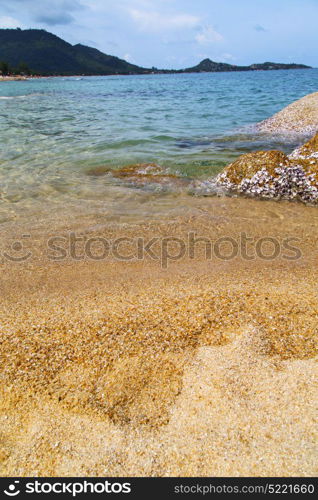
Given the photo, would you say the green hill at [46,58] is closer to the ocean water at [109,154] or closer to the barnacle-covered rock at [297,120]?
the ocean water at [109,154]

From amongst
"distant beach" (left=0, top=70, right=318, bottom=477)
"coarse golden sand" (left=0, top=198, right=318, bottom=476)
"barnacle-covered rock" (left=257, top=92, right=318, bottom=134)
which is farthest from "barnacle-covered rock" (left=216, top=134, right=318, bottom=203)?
"barnacle-covered rock" (left=257, top=92, right=318, bottom=134)

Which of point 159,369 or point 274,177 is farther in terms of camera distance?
point 274,177

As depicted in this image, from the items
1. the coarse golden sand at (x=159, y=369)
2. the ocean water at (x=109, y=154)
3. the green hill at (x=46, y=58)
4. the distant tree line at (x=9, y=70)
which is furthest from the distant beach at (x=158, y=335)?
the green hill at (x=46, y=58)

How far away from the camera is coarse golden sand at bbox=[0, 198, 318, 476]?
1417 millimetres

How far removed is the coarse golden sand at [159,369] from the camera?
1.42 meters

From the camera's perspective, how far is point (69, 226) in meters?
4.17

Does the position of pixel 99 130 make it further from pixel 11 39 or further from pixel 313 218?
pixel 11 39

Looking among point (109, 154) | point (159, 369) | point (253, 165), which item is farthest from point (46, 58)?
point (159, 369)

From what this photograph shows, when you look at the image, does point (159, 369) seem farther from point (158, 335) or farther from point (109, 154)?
point (109, 154)

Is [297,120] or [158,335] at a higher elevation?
[297,120]

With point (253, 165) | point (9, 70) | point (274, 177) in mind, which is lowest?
point (274, 177)

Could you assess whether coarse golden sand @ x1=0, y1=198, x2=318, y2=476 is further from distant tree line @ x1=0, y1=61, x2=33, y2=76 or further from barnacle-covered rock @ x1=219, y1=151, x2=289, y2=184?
distant tree line @ x1=0, y1=61, x2=33, y2=76

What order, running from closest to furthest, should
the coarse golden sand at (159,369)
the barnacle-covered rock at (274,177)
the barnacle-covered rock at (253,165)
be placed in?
the coarse golden sand at (159,369) < the barnacle-covered rock at (274,177) < the barnacle-covered rock at (253,165)

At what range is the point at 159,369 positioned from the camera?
6.17 ft
